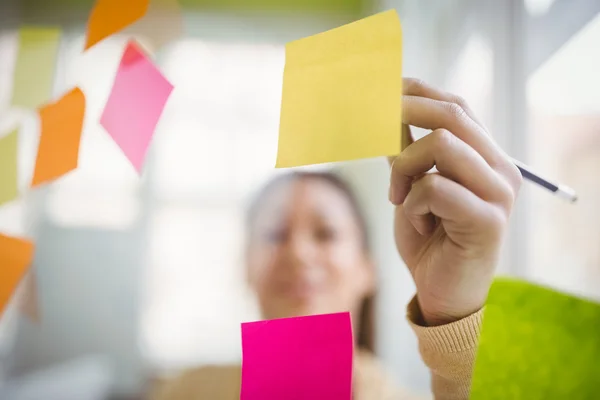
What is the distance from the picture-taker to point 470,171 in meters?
0.26

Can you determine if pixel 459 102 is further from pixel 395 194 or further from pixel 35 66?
pixel 35 66

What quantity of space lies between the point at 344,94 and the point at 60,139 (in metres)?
0.29

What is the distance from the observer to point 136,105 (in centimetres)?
37

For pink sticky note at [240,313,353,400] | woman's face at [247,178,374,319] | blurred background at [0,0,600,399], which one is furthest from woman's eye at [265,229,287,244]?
pink sticky note at [240,313,353,400]

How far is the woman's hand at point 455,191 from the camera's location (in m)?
0.26

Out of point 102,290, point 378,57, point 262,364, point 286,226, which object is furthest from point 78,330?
point 378,57

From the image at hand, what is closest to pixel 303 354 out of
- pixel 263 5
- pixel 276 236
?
pixel 276 236

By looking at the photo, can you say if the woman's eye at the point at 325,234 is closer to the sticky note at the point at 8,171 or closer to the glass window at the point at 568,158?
the glass window at the point at 568,158

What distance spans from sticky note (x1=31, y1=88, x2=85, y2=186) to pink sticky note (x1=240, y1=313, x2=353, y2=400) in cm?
24

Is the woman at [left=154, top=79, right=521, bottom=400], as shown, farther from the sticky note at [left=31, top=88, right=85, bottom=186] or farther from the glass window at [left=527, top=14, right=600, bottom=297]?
the sticky note at [left=31, top=88, right=85, bottom=186]

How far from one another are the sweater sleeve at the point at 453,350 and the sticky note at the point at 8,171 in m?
0.46

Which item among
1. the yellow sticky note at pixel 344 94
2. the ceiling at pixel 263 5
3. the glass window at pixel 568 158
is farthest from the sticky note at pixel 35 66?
the glass window at pixel 568 158

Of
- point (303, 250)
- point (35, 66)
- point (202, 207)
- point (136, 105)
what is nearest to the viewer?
point (136, 105)

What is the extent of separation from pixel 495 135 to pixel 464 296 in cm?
26
